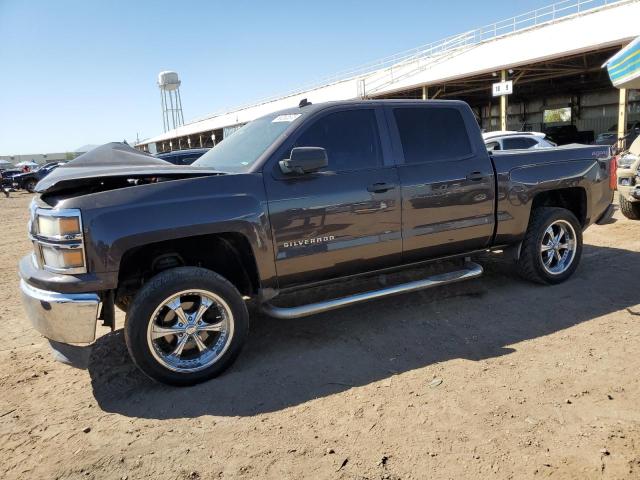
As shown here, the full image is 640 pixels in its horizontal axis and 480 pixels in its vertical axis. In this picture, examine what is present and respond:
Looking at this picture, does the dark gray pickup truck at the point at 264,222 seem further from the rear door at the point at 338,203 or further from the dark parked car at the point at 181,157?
the dark parked car at the point at 181,157

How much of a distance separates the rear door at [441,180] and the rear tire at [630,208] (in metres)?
4.73

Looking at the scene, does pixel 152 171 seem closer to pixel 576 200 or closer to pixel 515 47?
pixel 576 200

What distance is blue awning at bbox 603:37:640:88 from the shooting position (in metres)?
10.8

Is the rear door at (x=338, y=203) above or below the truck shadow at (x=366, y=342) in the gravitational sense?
above

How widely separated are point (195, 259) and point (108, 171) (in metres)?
0.92

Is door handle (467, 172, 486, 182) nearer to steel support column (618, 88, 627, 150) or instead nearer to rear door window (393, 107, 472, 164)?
rear door window (393, 107, 472, 164)

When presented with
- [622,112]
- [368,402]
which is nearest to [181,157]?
[368,402]

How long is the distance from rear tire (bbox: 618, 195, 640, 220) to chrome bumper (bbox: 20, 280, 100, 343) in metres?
8.12

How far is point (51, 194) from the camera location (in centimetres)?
340

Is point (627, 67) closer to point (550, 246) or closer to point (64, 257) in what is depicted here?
point (550, 246)

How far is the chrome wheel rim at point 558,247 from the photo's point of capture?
5.02m

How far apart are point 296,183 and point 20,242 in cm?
888

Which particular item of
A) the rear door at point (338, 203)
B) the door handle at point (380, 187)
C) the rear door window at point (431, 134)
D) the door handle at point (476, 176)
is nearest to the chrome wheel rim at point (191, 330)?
the rear door at point (338, 203)

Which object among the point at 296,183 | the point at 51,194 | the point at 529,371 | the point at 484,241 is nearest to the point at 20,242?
the point at 51,194
